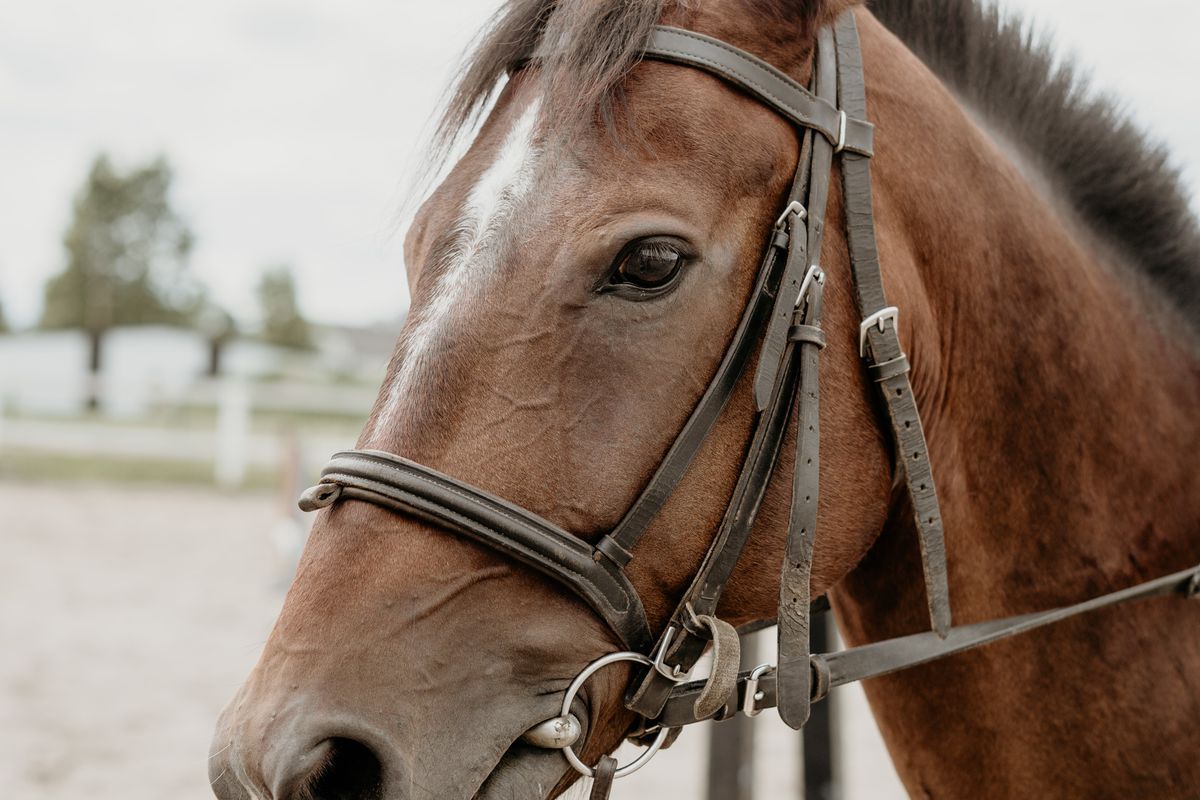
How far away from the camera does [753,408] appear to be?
178cm

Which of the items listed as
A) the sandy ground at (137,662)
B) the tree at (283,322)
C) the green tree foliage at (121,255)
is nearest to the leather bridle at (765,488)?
the sandy ground at (137,662)

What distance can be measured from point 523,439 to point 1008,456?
113 cm

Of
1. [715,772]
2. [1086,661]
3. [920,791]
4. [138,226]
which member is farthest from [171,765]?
[138,226]

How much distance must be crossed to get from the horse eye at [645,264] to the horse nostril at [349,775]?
857 millimetres

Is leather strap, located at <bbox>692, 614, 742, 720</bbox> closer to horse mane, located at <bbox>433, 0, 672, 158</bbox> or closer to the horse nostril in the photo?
the horse nostril

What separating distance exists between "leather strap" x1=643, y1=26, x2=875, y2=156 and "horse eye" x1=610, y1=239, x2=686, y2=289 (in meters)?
0.38

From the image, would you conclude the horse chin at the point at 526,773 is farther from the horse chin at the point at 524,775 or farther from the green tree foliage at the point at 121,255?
the green tree foliage at the point at 121,255

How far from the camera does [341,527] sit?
64.0 inches

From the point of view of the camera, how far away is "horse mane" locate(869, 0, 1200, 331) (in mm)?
2443

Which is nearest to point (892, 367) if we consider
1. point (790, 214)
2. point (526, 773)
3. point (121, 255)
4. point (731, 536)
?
point (790, 214)

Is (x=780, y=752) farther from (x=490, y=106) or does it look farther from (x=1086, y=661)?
(x=490, y=106)

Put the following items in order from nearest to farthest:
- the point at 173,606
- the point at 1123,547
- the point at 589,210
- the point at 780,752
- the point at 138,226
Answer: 1. the point at 589,210
2. the point at 1123,547
3. the point at 780,752
4. the point at 173,606
5. the point at 138,226

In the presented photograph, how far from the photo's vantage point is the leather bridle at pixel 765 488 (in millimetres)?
1611

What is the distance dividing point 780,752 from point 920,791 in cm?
494
